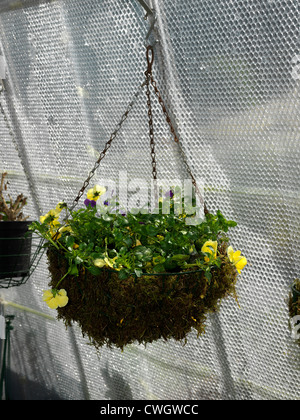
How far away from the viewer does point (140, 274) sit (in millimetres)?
1036

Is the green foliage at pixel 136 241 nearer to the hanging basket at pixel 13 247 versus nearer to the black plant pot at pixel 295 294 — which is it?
the black plant pot at pixel 295 294

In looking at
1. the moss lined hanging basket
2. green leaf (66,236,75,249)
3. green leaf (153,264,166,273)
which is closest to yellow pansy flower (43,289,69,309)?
the moss lined hanging basket

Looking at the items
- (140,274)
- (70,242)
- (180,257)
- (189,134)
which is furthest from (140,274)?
(189,134)

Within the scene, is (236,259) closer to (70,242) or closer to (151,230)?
(151,230)

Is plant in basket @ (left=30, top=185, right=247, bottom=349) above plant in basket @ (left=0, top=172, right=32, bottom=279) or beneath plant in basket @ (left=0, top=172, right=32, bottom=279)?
beneath

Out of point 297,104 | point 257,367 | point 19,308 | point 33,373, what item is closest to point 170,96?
point 297,104

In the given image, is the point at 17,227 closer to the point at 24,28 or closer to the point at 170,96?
the point at 170,96

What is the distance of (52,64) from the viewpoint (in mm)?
1764

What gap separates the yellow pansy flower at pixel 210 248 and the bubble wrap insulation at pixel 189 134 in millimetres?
328

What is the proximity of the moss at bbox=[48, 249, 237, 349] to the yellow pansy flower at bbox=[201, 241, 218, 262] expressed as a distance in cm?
5

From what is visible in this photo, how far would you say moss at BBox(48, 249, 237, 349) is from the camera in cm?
105

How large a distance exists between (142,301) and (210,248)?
0.66 ft

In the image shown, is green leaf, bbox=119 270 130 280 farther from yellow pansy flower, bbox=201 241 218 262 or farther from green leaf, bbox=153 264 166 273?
yellow pansy flower, bbox=201 241 218 262

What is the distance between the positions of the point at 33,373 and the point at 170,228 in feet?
5.23
